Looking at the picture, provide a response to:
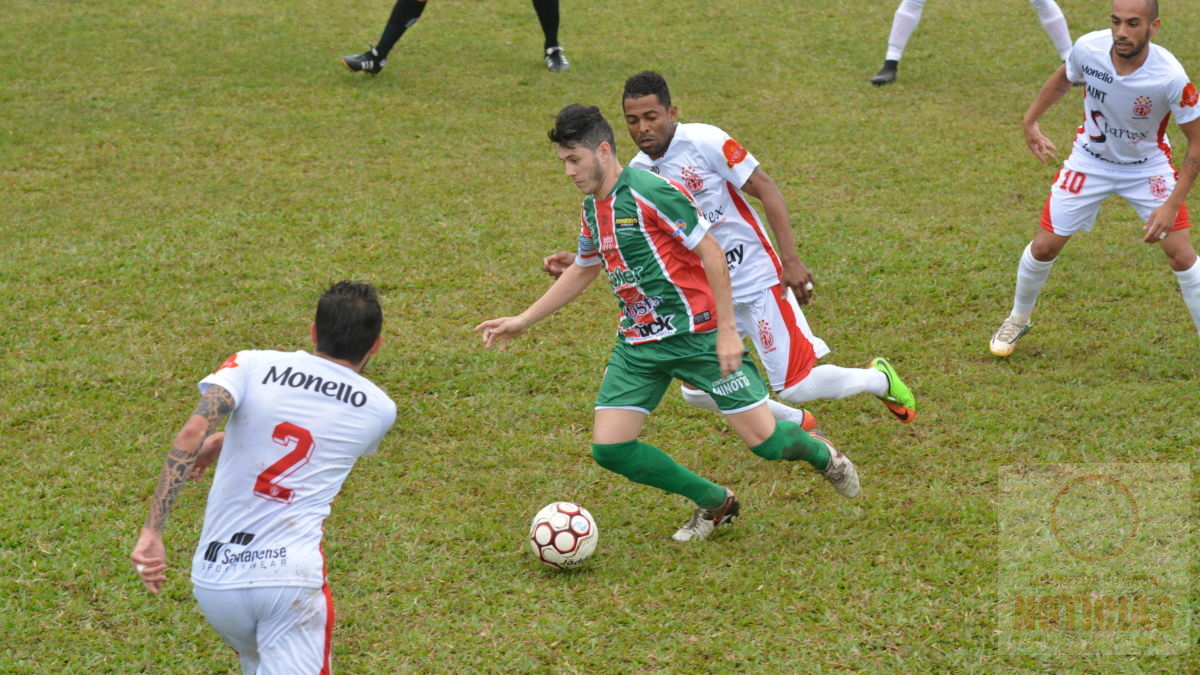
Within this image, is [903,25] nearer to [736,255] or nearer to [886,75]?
[886,75]

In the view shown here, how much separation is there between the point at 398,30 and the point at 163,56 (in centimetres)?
310

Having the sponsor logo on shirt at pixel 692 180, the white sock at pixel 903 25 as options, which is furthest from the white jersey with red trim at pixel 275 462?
the white sock at pixel 903 25

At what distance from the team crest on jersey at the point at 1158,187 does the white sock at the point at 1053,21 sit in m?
6.52

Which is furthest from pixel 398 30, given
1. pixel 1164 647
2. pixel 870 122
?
pixel 1164 647

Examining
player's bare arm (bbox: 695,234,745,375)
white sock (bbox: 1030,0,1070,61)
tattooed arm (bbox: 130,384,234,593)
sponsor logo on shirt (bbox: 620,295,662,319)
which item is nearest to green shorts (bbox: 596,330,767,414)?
sponsor logo on shirt (bbox: 620,295,662,319)

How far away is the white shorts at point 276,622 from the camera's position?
391cm

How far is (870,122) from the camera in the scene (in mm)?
12281

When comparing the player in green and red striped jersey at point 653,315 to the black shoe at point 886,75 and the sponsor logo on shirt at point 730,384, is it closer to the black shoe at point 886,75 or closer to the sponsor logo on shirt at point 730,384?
the sponsor logo on shirt at point 730,384

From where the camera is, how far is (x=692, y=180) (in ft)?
20.0

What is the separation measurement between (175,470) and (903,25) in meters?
11.4

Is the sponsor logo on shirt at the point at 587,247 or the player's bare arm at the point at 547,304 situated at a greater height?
the sponsor logo on shirt at the point at 587,247

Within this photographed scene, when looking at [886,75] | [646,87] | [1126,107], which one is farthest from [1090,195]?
[886,75]

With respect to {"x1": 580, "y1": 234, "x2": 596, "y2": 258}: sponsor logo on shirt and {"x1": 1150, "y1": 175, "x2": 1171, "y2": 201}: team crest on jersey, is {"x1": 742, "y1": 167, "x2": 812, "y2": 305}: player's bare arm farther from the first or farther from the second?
{"x1": 1150, "y1": 175, "x2": 1171, "y2": 201}: team crest on jersey

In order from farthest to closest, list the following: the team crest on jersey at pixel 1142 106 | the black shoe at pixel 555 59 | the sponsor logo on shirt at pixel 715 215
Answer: the black shoe at pixel 555 59 < the team crest on jersey at pixel 1142 106 < the sponsor logo on shirt at pixel 715 215
